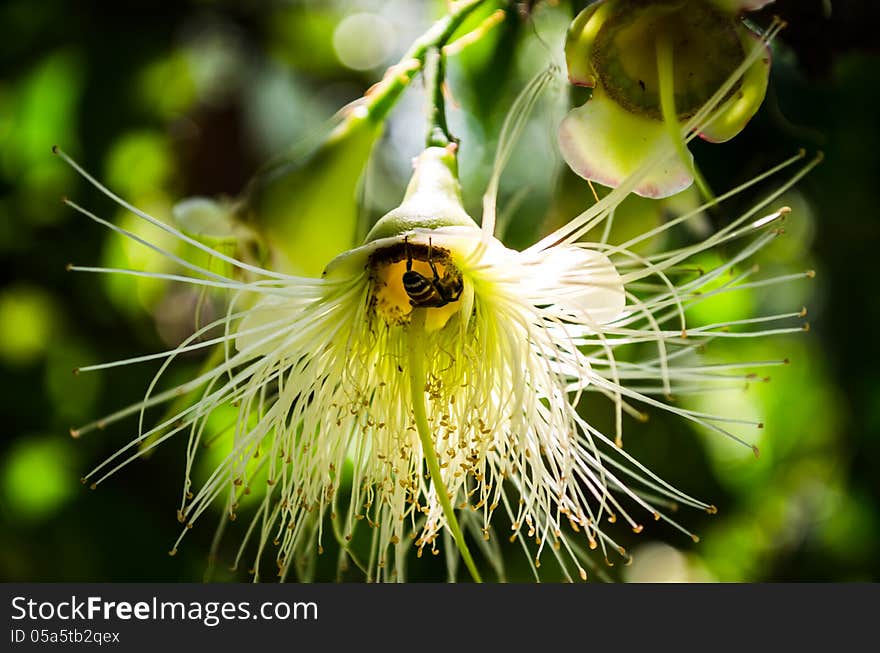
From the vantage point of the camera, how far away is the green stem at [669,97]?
1.99ft

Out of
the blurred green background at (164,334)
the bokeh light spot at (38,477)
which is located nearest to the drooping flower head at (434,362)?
the blurred green background at (164,334)

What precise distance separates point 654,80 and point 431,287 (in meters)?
0.24

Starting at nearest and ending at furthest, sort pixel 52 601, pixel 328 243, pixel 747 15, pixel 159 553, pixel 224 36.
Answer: pixel 747 15
pixel 328 243
pixel 52 601
pixel 159 553
pixel 224 36

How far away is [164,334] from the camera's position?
4.40 feet

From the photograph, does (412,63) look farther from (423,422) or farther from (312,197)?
(423,422)

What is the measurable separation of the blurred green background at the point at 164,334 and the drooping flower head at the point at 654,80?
0.43 m

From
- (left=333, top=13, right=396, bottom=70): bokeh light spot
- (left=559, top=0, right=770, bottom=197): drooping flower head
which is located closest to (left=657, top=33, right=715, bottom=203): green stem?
(left=559, top=0, right=770, bottom=197): drooping flower head

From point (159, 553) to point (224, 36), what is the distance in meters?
0.89

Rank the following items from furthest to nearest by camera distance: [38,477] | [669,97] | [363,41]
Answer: [363,41]
[38,477]
[669,97]

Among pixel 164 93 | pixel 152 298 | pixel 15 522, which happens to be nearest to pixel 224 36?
pixel 164 93

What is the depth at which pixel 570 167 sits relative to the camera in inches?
29.4

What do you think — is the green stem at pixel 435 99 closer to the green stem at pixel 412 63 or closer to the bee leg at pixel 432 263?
the green stem at pixel 412 63

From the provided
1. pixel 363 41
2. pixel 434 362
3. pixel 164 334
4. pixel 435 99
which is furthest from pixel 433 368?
pixel 363 41

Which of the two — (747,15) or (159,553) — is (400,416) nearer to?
(747,15)
